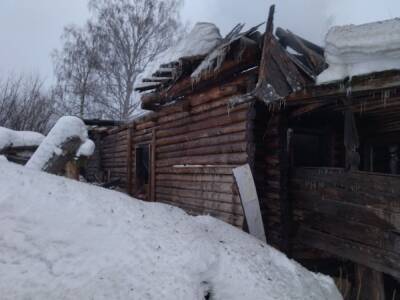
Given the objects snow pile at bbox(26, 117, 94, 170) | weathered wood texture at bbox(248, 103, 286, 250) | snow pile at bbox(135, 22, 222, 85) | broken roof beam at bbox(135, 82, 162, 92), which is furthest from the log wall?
broken roof beam at bbox(135, 82, 162, 92)

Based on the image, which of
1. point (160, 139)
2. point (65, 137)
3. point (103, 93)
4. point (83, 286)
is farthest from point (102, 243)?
point (103, 93)

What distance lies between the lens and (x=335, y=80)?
4410 mm

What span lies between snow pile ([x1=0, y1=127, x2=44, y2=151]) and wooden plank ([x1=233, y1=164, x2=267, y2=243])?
3510mm

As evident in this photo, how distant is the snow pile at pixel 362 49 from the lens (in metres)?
4.02

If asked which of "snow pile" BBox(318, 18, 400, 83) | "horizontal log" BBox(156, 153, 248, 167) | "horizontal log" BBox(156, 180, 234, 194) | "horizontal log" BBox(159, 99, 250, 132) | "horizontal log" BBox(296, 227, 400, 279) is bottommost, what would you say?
"horizontal log" BBox(296, 227, 400, 279)

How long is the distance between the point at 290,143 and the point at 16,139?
450 cm

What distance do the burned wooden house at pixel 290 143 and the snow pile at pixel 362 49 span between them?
0.15 metres

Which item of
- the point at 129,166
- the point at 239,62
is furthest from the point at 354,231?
the point at 129,166

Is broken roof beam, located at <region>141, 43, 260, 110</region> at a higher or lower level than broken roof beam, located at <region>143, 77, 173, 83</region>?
lower

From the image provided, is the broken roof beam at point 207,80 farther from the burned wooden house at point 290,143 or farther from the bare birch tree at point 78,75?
the bare birch tree at point 78,75

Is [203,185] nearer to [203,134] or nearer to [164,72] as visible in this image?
[203,134]

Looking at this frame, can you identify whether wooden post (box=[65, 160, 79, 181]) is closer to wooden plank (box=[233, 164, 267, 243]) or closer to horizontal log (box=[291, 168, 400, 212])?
wooden plank (box=[233, 164, 267, 243])

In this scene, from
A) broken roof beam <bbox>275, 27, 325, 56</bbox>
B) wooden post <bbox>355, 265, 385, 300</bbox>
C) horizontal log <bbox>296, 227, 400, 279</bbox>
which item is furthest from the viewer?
broken roof beam <bbox>275, 27, 325, 56</bbox>

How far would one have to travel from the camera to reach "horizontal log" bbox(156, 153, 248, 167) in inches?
260
